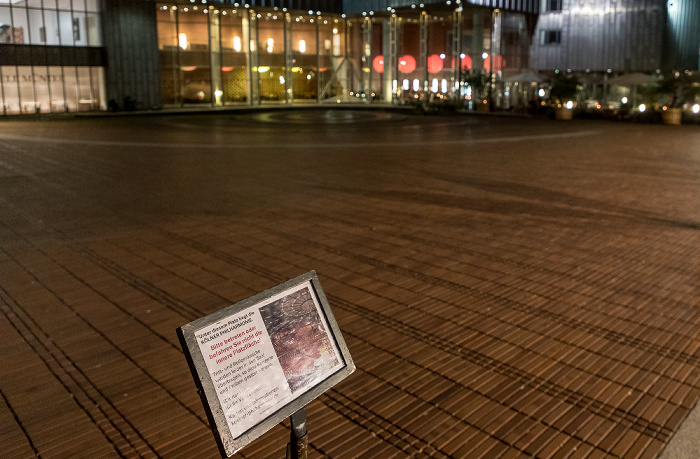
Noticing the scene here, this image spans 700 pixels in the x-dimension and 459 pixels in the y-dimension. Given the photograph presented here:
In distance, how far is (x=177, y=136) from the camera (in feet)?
72.2

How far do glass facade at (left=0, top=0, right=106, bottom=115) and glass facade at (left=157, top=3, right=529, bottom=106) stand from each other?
4467 mm

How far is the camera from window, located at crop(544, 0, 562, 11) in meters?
42.4

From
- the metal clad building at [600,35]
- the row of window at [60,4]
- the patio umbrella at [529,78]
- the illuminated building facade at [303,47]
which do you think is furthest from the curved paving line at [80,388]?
the metal clad building at [600,35]

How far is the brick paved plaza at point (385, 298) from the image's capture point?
373 centimetres

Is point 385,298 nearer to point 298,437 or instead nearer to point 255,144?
point 298,437

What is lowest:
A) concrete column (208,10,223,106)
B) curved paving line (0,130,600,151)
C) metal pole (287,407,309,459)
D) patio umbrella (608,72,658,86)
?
metal pole (287,407,309,459)

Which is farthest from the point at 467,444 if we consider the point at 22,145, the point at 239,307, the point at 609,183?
the point at 22,145

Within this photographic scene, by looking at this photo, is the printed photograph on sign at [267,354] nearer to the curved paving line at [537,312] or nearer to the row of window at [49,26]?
the curved paving line at [537,312]

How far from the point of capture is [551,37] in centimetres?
4341

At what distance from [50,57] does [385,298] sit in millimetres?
35220

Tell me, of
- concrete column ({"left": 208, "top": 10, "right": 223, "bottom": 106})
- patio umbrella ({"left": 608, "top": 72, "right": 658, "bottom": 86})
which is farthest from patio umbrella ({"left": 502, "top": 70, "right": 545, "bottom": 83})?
concrete column ({"left": 208, "top": 10, "right": 223, "bottom": 106})

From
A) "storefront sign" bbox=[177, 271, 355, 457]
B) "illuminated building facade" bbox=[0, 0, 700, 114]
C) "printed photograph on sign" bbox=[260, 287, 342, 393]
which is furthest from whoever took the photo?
"illuminated building facade" bbox=[0, 0, 700, 114]

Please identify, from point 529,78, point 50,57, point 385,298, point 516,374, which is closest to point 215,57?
point 50,57

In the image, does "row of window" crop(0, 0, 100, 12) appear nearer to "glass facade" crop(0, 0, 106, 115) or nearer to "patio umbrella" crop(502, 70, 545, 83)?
"glass facade" crop(0, 0, 106, 115)
